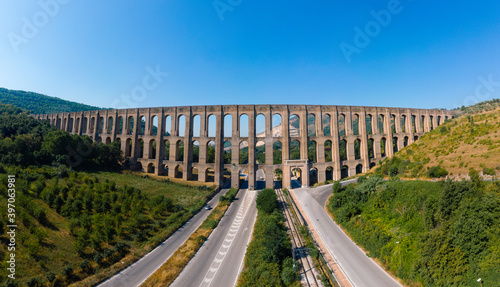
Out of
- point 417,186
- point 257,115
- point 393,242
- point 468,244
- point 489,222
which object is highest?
point 257,115

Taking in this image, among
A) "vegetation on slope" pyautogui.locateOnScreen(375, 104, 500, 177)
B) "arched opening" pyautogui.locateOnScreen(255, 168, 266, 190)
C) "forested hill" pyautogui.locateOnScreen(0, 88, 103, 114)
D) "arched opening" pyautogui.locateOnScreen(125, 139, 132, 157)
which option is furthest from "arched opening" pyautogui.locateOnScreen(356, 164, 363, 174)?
"forested hill" pyautogui.locateOnScreen(0, 88, 103, 114)

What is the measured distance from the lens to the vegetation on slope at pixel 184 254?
53.5 feet

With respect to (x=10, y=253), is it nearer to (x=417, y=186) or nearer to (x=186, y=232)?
(x=186, y=232)

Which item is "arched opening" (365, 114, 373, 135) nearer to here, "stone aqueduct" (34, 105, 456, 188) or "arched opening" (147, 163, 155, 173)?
"stone aqueduct" (34, 105, 456, 188)

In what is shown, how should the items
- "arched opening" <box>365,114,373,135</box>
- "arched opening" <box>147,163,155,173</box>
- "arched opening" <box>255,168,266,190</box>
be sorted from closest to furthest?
1. "arched opening" <box>255,168,266,190</box>
2. "arched opening" <box>147,163,155,173</box>
3. "arched opening" <box>365,114,373,135</box>

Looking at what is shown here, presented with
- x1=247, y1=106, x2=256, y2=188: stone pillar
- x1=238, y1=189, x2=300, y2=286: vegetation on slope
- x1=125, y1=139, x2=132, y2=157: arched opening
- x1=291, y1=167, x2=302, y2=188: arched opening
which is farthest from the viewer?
x1=125, y1=139, x2=132, y2=157: arched opening

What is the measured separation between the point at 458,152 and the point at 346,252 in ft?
83.7

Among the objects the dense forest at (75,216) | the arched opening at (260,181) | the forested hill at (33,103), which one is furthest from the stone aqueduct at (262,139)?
the forested hill at (33,103)

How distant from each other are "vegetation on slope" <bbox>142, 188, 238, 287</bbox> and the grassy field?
289 centimetres

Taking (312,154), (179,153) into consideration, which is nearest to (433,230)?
(312,154)

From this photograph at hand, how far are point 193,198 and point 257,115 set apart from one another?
63.7 feet

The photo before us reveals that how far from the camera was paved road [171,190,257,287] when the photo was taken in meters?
16.6

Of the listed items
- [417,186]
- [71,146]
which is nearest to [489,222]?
[417,186]

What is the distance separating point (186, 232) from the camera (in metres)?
24.6
